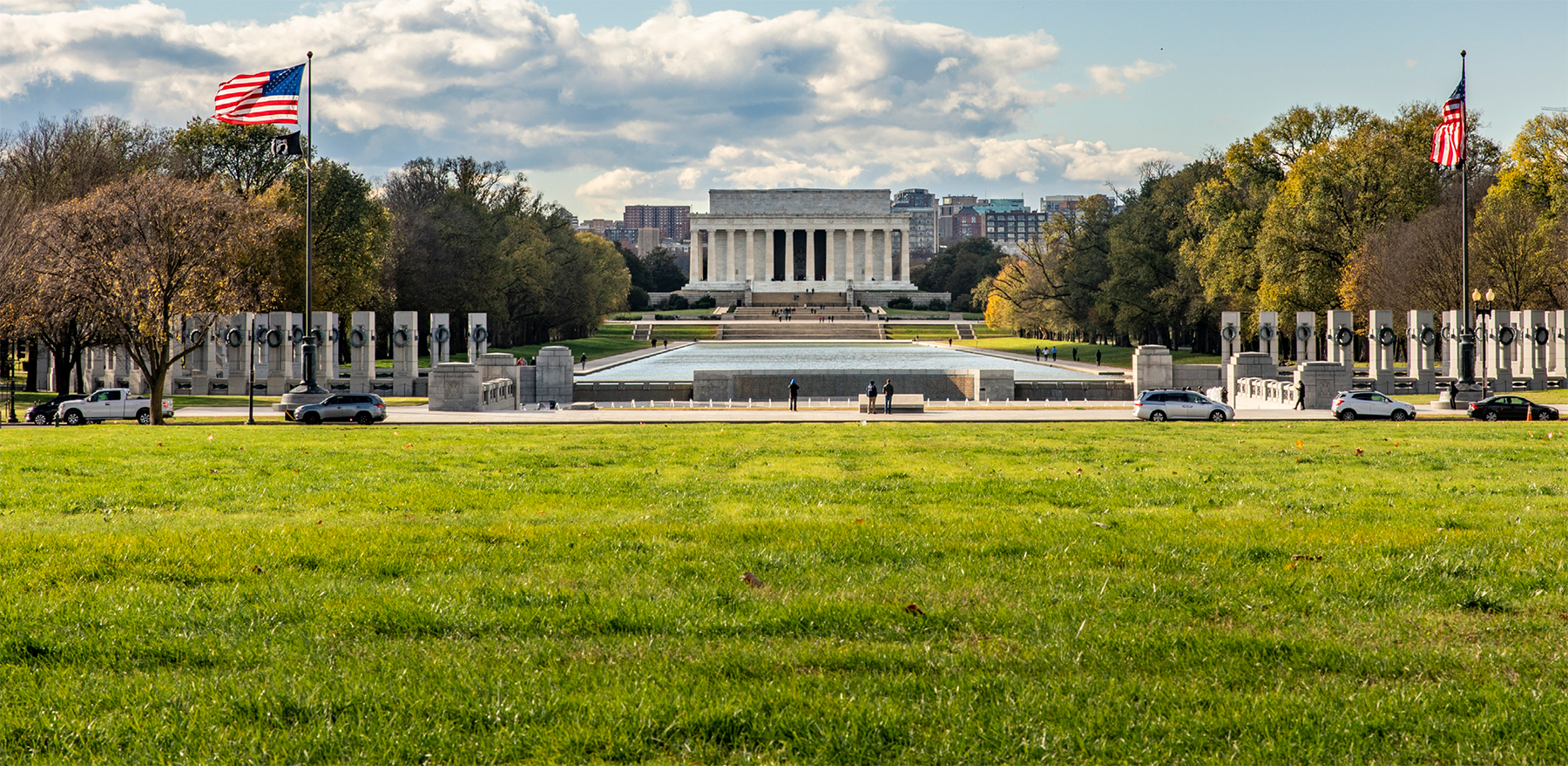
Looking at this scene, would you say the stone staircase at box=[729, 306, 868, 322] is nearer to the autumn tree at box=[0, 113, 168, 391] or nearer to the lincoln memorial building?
the lincoln memorial building

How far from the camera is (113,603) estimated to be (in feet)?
23.0

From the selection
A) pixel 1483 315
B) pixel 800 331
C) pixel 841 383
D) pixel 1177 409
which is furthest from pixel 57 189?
pixel 800 331

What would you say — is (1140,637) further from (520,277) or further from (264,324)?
(520,277)

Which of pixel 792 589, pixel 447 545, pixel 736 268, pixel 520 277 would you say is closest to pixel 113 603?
pixel 447 545

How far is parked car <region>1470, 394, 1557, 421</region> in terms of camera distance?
3169 cm

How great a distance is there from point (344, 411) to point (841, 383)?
70.7ft

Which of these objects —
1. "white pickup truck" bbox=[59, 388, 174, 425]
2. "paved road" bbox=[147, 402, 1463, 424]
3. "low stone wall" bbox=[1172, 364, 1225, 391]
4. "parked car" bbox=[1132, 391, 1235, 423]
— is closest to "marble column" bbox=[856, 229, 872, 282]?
"low stone wall" bbox=[1172, 364, 1225, 391]

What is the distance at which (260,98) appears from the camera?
32.4 m

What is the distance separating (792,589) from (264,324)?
159ft

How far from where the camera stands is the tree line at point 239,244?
35312 mm

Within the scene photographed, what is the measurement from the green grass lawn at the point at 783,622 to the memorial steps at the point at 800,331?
299 ft

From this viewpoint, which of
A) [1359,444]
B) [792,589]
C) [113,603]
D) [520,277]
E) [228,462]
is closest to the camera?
[113,603]

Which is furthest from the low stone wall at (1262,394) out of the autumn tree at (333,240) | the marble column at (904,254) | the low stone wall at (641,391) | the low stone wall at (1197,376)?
the marble column at (904,254)

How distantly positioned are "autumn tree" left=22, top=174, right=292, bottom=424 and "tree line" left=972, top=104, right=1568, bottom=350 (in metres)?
46.5
